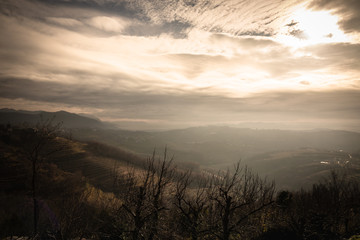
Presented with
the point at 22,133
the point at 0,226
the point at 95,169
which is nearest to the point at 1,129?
the point at 22,133

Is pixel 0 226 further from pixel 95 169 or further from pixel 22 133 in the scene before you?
pixel 22 133

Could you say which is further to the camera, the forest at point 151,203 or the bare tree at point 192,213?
the bare tree at point 192,213

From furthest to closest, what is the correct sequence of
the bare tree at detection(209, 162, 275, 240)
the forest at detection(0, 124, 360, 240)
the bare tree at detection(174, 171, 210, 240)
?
the bare tree at detection(174, 171, 210, 240) → the forest at detection(0, 124, 360, 240) → the bare tree at detection(209, 162, 275, 240)

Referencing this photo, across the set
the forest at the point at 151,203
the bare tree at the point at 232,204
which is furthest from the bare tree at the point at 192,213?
the bare tree at the point at 232,204

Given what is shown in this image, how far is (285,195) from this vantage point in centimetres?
3572

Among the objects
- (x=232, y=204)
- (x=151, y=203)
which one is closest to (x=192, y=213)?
(x=151, y=203)

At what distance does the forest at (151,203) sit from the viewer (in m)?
20.0

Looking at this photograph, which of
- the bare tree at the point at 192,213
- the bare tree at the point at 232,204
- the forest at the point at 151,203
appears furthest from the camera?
the bare tree at the point at 192,213

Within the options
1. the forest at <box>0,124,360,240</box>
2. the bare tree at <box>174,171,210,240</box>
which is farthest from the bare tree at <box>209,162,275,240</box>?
the bare tree at <box>174,171,210,240</box>

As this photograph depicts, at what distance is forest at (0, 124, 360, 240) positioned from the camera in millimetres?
19953

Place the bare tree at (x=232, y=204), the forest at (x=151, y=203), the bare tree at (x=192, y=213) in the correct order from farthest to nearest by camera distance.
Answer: the bare tree at (x=192, y=213)
the forest at (x=151, y=203)
the bare tree at (x=232, y=204)

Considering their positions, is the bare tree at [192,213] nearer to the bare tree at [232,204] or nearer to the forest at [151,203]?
the forest at [151,203]

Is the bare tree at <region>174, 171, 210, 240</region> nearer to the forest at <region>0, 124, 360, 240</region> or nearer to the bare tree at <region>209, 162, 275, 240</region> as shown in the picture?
the forest at <region>0, 124, 360, 240</region>

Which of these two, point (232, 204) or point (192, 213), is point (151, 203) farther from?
point (232, 204)
